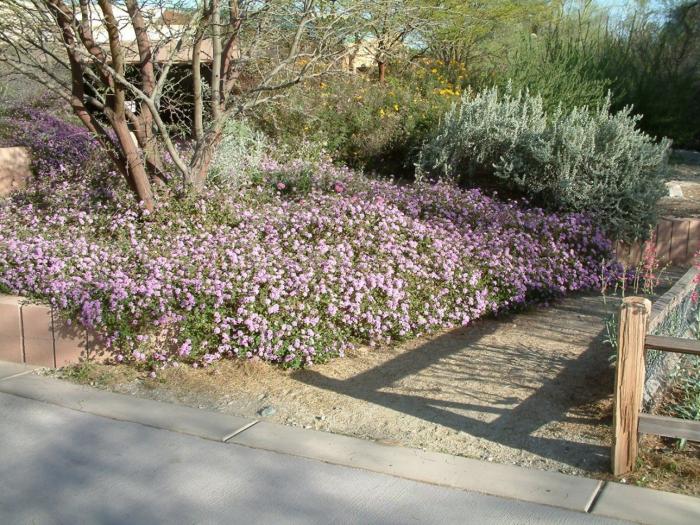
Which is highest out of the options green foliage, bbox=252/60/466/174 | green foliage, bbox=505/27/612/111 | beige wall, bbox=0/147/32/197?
green foliage, bbox=505/27/612/111

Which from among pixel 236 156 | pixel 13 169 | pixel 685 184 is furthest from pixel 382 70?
pixel 13 169

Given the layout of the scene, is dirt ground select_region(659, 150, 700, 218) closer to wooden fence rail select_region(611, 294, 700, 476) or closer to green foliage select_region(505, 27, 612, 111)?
green foliage select_region(505, 27, 612, 111)

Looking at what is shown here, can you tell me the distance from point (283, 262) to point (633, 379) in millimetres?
2862

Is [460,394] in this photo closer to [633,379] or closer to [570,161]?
[633,379]

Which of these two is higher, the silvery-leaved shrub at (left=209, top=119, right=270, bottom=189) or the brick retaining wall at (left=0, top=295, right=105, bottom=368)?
the silvery-leaved shrub at (left=209, top=119, right=270, bottom=189)

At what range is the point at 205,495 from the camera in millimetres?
3852

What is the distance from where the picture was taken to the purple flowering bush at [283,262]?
549cm

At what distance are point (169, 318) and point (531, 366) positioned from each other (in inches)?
95.6

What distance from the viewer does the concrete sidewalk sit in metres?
3.65

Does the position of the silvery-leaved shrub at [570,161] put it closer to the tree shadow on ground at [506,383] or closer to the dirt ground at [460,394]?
the tree shadow on ground at [506,383]

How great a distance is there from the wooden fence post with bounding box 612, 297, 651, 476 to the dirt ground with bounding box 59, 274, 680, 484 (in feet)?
0.73

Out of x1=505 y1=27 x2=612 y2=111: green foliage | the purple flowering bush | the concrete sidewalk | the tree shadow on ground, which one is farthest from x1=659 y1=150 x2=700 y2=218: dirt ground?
the concrete sidewalk

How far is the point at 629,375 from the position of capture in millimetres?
3898

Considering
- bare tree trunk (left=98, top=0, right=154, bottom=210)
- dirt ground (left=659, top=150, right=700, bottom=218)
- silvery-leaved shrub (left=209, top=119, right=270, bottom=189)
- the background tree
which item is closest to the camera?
the background tree
